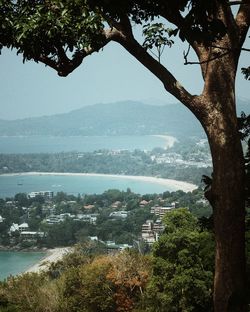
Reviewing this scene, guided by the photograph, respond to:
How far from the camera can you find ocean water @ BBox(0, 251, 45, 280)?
3297cm

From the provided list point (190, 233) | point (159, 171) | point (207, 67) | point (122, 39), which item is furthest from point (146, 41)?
point (159, 171)

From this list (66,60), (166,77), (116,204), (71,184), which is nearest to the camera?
(166,77)

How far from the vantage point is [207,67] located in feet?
6.04

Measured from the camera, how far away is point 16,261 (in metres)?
37.0

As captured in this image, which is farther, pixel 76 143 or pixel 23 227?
pixel 76 143

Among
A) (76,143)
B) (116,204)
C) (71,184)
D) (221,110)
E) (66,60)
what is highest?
(76,143)

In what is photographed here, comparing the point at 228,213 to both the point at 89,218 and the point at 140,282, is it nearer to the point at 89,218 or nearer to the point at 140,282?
the point at 140,282

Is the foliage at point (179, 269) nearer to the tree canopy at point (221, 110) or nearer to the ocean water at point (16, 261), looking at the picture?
the tree canopy at point (221, 110)

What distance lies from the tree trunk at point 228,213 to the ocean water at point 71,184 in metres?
74.4

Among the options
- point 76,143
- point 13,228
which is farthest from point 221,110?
point 76,143

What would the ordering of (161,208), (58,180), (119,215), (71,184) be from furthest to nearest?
1. (58,180)
2. (71,184)
3. (119,215)
4. (161,208)

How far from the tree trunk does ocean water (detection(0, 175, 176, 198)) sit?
74.4 m

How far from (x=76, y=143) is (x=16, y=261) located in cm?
13708

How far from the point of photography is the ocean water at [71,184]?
8156cm
